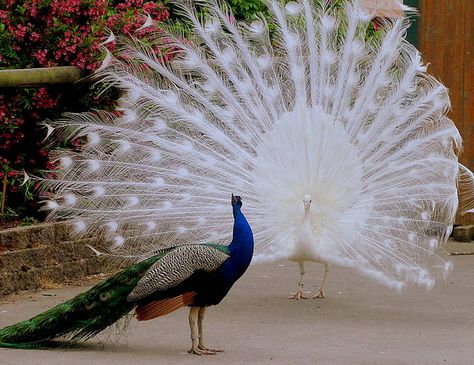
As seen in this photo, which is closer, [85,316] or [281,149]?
[85,316]

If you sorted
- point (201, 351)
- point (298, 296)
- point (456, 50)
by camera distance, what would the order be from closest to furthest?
point (201, 351) < point (298, 296) < point (456, 50)

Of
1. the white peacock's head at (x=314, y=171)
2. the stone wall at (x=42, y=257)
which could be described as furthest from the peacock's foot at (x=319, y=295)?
the stone wall at (x=42, y=257)

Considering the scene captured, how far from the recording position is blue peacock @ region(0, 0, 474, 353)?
8.57 m

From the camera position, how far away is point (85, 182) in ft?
28.5

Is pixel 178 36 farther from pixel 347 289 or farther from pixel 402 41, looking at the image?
pixel 347 289

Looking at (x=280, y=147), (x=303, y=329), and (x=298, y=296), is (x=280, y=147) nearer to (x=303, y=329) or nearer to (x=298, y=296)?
(x=298, y=296)

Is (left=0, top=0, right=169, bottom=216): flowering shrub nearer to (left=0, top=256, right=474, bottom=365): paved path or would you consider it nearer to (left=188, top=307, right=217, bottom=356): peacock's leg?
(left=0, top=256, right=474, bottom=365): paved path

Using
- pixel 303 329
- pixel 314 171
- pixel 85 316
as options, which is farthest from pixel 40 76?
pixel 303 329

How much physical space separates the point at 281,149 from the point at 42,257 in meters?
2.11

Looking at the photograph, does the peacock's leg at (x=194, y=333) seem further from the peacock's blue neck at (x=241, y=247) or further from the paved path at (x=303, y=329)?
the peacock's blue neck at (x=241, y=247)

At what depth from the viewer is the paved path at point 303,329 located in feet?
22.7

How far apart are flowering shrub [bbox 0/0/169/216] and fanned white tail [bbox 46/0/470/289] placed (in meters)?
1.09

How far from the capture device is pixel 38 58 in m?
9.98

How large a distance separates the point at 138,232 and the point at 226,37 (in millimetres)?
1632
